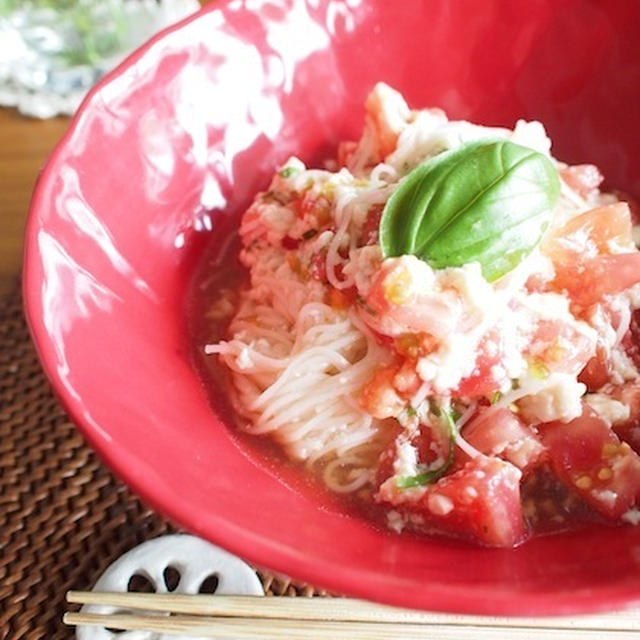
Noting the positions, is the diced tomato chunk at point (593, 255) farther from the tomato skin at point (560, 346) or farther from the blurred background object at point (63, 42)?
the blurred background object at point (63, 42)

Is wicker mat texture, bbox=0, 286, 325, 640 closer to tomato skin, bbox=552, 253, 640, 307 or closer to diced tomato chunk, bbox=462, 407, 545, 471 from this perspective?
diced tomato chunk, bbox=462, 407, 545, 471

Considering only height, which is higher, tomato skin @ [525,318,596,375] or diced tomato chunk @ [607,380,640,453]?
tomato skin @ [525,318,596,375]

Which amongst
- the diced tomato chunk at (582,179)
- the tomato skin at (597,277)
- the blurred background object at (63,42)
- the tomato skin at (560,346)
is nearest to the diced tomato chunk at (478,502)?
the tomato skin at (560,346)

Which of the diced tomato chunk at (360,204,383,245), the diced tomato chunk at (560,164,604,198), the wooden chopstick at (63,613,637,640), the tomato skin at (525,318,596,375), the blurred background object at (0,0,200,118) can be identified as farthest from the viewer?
the blurred background object at (0,0,200,118)

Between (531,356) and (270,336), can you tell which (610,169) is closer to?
(531,356)

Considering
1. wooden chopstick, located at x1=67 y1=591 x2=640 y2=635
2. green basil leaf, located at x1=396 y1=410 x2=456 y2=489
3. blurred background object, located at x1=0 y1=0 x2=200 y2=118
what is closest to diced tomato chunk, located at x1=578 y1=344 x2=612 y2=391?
green basil leaf, located at x1=396 y1=410 x2=456 y2=489

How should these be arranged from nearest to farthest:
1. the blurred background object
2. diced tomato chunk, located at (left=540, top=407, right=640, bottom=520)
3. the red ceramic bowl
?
the red ceramic bowl
diced tomato chunk, located at (left=540, top=407, right=640, bottom=520)
the blurred background object
